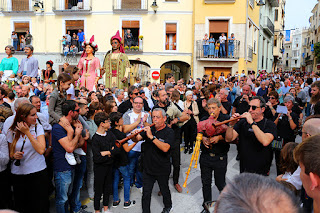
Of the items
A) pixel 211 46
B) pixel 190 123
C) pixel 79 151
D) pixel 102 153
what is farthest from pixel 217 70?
pixel 79 151

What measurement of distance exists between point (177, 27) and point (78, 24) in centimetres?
723

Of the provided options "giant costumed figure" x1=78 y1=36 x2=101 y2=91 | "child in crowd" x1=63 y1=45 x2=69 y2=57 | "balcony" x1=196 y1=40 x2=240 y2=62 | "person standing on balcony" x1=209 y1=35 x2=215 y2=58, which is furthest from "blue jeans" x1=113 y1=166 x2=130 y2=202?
"child in crowd" x1=63 y1=45 x2=69 y2=57

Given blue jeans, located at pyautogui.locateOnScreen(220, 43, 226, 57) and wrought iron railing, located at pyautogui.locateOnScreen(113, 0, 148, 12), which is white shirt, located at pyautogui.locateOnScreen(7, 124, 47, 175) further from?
wrought iron railing, located at pyautogui.locateOnScreen(113, 0, 148, 12)

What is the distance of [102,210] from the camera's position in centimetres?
481

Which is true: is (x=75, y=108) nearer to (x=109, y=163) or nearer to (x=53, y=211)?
(x=109, y=163)

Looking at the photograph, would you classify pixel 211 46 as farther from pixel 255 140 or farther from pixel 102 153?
pixel 102 153

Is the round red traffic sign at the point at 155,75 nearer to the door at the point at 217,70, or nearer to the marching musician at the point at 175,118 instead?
the door at the point at 217,70

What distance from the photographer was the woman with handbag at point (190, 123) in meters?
7.88

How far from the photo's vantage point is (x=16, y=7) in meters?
21.7

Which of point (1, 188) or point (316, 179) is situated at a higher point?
point (316, 179)

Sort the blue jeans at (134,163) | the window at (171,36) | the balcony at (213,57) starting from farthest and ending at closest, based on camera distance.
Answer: the window at (171,36)
the balcony at (213,57)
the blue jeans at (134,163)

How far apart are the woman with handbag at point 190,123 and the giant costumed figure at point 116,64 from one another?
10.3 feet

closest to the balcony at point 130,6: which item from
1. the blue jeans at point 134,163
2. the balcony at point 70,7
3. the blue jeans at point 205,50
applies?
the balcony at point 70,7

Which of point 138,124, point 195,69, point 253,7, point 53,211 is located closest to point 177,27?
point 195,69
